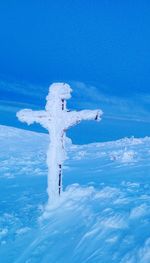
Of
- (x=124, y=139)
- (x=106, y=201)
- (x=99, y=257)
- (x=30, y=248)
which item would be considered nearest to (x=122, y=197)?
(x=106, y=201)

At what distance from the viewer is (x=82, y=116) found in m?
9.45

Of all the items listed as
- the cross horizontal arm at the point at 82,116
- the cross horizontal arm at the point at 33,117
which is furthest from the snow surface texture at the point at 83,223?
the cross horizontal arm at the point at 33,117

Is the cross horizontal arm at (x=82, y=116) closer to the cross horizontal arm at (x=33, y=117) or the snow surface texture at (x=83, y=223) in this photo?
the cross horizontal arm at (x=33, y=117)

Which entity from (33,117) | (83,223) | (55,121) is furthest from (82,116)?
(83,223)

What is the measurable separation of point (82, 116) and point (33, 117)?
1270mm

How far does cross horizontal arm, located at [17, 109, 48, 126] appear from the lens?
390 inches

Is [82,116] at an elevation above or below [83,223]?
above

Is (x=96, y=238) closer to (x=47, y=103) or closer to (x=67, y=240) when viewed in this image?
(x=67, y=240)

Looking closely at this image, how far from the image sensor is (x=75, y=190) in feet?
34.2

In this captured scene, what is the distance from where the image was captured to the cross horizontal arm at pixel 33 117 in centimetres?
991

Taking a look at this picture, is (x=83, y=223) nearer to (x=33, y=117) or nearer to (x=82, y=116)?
(x=82, y=116)

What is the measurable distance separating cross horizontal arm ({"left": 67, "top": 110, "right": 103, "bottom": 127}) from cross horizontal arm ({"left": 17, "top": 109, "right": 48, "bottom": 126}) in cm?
64

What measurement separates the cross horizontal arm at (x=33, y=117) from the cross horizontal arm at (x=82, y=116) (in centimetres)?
64

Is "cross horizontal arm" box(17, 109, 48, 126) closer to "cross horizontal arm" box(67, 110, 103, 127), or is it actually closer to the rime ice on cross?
the rime ice on cross
